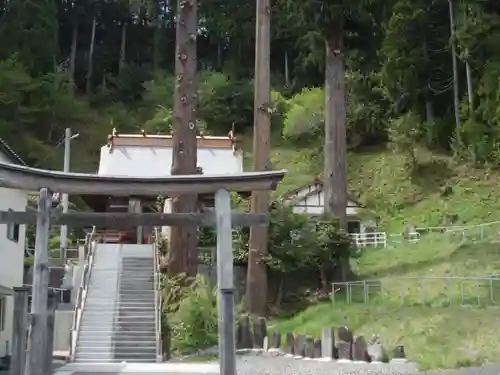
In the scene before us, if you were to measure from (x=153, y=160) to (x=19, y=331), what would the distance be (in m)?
18.4

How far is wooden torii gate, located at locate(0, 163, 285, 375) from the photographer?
783 cm

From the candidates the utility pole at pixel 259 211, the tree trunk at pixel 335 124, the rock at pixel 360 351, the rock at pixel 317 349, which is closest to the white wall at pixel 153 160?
the tree trunk at pixel 335 124

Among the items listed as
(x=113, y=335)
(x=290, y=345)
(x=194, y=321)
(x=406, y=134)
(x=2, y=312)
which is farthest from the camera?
(x=406, y=134)

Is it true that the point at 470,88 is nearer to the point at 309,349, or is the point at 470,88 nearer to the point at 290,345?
the point at 290,345

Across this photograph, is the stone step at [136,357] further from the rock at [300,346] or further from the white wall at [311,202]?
the white wall at [311,202]

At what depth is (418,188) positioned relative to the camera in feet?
103

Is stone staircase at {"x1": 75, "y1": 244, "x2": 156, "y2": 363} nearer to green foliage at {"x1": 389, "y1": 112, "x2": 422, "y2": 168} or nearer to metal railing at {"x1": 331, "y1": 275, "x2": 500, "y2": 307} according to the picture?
metal railing at {"x1": 331, "y1": 275, "x2": 500, "y2": 307}

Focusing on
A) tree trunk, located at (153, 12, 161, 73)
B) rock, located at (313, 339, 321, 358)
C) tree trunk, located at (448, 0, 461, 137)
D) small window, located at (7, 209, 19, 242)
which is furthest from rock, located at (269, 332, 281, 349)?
tree trunk, located at (153, 12, 161, 73)

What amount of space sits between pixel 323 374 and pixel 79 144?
32.9 metres

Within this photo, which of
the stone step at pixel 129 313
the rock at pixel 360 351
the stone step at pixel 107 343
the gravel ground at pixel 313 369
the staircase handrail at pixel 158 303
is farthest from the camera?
the stone step at pixel 129 313

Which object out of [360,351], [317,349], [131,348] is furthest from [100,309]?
[360,351]

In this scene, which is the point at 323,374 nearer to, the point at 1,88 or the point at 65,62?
the point at 1,88

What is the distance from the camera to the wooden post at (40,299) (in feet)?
25.2

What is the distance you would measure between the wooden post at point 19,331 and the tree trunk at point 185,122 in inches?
271
